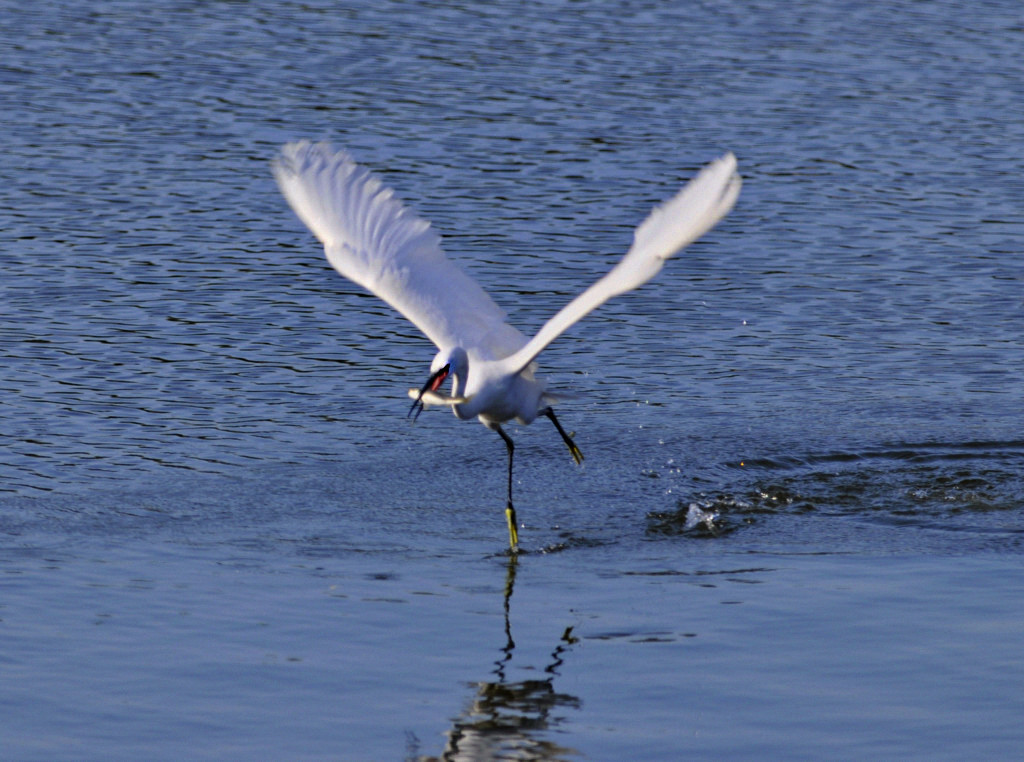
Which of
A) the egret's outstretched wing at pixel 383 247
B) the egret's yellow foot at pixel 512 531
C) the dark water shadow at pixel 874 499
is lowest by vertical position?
the egret's yellow foot at pixel 512 531

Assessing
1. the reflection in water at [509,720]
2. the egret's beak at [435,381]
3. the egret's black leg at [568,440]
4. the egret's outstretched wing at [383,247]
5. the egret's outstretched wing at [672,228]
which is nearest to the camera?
→ the reflection in water at [509,720]

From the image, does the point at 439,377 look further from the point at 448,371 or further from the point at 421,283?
the point at 421,283

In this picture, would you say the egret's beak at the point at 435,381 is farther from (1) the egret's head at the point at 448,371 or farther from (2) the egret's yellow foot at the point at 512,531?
(2) the egret's yellow foot at the point at 512,531

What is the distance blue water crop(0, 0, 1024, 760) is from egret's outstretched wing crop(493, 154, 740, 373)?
151 centimetres

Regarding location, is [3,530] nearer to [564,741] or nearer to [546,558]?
[546,558]

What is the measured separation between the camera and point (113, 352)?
39.7 ft

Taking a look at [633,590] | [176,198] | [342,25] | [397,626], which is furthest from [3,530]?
[342,25]

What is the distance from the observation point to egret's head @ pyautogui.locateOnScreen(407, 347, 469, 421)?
29.4 ft

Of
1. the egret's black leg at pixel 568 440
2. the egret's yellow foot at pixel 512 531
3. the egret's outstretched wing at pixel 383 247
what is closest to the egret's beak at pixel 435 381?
the egret's outstretched wing at pixel 383 247

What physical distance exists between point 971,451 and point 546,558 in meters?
3.10

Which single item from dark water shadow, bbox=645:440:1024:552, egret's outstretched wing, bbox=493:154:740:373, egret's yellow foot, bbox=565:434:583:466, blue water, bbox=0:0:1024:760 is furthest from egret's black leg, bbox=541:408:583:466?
egret's outstretched wing, bbox=493:154:740:373

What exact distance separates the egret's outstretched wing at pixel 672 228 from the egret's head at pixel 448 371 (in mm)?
1191

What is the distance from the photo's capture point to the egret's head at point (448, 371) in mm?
8969

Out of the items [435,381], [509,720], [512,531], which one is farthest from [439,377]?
[509,720]
